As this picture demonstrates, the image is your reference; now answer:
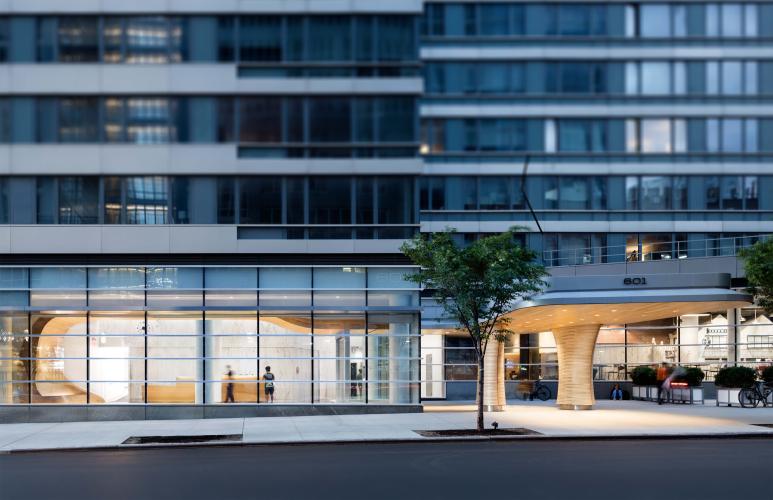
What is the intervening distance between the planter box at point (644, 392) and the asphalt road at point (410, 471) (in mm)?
19924

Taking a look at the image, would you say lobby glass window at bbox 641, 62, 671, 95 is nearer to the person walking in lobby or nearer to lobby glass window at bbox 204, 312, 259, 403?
the person walking in lobby

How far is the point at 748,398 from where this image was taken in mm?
38594

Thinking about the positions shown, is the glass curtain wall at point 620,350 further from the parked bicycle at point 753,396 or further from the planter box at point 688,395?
the parked bicycle at point 753,396

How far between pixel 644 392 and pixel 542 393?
16.3 ft

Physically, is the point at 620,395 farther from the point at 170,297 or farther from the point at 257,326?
the point at 170,297

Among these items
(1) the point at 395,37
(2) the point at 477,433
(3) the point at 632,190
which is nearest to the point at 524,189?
(3) the point at 632,190

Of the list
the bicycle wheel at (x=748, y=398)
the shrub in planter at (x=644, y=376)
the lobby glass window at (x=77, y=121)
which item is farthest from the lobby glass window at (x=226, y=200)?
the shrub in planter at (x=644, y=376)

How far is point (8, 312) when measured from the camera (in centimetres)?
3288

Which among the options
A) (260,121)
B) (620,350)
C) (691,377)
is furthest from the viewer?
(620,350)

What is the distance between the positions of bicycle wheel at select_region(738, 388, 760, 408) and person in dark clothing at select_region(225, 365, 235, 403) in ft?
68.6

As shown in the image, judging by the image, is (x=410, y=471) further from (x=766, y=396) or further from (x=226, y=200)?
(x=766, y=396)

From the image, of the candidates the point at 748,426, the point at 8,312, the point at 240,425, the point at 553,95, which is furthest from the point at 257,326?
the point at 553,95

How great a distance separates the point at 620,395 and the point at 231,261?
2254cm

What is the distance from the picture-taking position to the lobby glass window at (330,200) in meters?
33.3
